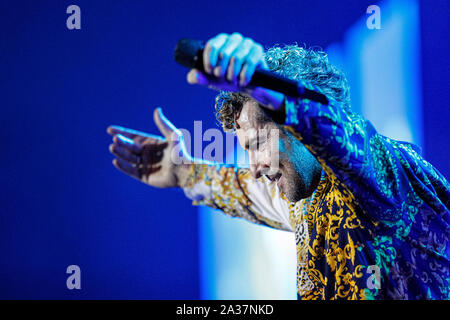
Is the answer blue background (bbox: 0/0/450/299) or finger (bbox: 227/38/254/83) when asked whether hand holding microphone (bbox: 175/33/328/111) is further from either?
blue background (bbox: 0/0/450/299)

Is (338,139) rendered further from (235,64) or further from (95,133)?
(95,133)

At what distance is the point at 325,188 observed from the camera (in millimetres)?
934

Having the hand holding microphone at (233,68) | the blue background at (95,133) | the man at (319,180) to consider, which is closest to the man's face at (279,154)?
the man at (319,180)

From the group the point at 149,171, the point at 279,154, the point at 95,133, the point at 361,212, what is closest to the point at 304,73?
the point at 279,154

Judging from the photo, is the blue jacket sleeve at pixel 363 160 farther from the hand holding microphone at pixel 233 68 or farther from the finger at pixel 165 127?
the finger at pixel 165 127

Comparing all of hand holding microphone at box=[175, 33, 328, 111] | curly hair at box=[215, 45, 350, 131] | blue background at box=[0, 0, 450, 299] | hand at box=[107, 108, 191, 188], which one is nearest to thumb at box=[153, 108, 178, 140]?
hand at box=[107, 108, 191, 188]

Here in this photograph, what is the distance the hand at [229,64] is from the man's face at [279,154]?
1.00ft

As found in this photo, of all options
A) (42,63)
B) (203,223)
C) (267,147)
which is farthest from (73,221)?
(267,147)

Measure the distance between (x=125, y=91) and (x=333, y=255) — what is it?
1208mm

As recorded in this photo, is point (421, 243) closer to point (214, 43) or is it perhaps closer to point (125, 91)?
point (214, 43)

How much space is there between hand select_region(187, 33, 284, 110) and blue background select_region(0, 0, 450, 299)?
1189mm

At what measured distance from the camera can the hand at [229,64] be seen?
0.57 m

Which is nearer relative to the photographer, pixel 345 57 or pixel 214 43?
pixel 214 43

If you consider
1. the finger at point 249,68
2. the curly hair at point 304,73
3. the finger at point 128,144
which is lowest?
the finger at point 128,144
